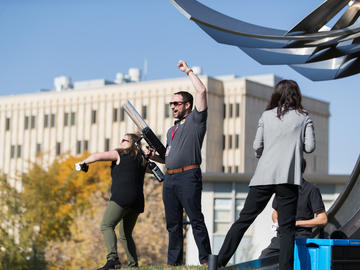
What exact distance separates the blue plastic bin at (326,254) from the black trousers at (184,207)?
→ 127 cm

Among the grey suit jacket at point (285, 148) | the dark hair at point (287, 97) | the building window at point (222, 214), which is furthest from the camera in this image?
the building window at point (222, 214)

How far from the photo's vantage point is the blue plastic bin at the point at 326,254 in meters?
6.55

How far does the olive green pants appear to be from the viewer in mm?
8484

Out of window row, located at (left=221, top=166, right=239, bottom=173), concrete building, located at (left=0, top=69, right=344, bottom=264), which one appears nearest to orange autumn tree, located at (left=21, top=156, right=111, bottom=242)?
concrete building, located at (left=0, top=69, right=344, bottom=264)

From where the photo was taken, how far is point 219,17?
8648mm

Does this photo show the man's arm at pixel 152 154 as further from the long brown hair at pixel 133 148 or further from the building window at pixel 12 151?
the building window at pixel 12 151

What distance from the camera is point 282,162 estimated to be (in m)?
6.52

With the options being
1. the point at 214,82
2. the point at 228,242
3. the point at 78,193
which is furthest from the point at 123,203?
the point at 214,82

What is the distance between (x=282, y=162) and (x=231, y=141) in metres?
72.3

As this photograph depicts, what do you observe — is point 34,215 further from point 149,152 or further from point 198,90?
point 198,90

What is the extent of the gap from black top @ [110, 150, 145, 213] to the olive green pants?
0.08 m

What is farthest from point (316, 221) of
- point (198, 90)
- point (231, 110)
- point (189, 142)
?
point (231, 110)

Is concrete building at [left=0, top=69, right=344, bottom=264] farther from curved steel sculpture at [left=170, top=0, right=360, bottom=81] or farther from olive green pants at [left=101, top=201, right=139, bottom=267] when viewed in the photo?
olive green pants at [left=101, top=201, right=139, bottom=267]

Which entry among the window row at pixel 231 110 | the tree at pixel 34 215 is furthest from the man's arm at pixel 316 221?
the window row at pixel 231 110
